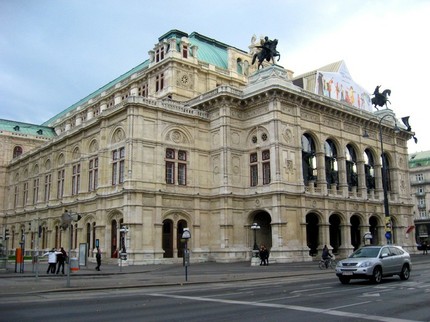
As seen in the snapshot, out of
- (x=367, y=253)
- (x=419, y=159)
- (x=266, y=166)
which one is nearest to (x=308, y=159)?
(x=266, y=166)

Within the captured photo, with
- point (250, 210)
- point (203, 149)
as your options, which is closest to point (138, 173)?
point (203, 149)

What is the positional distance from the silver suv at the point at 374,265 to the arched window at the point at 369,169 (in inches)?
1303

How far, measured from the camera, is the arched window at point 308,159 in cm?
4650

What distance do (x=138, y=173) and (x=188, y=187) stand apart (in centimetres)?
581

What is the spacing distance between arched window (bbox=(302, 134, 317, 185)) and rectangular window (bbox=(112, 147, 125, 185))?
18.4 m

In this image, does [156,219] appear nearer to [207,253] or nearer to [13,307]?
[207,253]

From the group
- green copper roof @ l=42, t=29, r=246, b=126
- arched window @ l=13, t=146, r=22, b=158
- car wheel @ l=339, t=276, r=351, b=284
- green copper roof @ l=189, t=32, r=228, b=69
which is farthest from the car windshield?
arched window @ l=13, t=146, r=22, b=158

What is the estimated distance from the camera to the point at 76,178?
177 feet

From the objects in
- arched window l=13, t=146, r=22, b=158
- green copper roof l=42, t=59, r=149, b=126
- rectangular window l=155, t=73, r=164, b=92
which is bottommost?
arched window l=13, t=146, r=22, b=158

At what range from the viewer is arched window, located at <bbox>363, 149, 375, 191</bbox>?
54594mm

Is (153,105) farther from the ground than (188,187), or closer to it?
farther from the ground

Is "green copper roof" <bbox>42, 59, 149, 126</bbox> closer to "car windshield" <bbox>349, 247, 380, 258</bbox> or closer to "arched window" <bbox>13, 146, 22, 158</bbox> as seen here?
"arched window" <bbox>13, 146, 22, 158</bbox>

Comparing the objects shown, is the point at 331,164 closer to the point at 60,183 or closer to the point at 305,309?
the point at 60,183

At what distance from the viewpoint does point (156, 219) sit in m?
41.9
